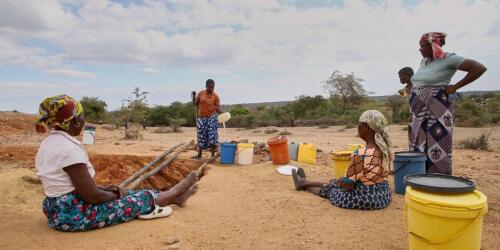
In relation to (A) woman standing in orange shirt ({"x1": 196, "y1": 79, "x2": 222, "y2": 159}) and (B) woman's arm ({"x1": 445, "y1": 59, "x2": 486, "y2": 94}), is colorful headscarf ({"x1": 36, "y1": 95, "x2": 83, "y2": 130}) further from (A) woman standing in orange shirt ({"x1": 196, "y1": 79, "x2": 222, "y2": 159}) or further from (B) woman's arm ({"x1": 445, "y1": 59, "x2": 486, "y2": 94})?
(A) woman standing in orange shirt ({"x1": 196, "y1": 79, "x2": 222, "y2": 159})

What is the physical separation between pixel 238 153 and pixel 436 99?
12.2ft

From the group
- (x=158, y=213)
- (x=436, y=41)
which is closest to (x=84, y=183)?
(x=158, y=213)

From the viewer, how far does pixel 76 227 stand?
2975 millimetres

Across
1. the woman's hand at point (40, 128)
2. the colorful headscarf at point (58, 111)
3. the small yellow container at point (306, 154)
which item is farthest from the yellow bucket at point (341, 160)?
the woman's hand at point (40, 128)

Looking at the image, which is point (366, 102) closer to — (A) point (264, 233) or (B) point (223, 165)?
(B) point (223, 165)

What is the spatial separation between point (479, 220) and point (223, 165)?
5.07 m

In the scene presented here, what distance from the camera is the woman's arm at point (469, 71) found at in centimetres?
381

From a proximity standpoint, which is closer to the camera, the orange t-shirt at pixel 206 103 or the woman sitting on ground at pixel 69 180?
the woman sitting on ground at pixel 69 180

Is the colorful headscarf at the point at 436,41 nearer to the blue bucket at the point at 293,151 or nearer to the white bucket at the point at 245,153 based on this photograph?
the blue bucket at the point at 293,151

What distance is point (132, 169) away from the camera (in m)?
6.61

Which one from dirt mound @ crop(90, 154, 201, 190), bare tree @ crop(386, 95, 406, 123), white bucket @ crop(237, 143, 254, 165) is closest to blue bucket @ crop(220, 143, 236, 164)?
white bucket @ crop(237, 143, 254, 165)

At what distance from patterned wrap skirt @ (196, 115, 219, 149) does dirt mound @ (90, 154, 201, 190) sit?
433 millimetres

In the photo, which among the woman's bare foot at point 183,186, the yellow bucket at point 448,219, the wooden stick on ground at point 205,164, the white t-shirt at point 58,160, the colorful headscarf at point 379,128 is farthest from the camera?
the wooden stick on ground at point 205,164

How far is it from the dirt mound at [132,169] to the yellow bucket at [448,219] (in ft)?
15.5
